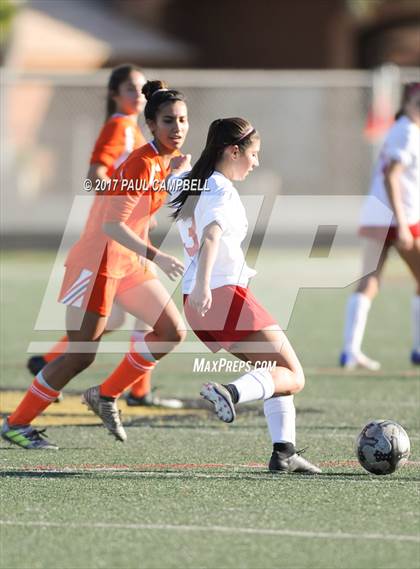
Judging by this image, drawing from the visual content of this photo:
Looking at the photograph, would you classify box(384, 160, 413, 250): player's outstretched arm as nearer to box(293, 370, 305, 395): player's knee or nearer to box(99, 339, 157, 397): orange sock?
box(99, 339, 157, 397): orange sock

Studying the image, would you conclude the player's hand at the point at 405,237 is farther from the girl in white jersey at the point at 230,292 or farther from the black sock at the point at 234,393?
the black sock at the point at 234,393

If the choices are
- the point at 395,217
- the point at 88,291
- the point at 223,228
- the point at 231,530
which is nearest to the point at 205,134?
the point at 395,217

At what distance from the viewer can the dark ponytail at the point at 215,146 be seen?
21.2 ft

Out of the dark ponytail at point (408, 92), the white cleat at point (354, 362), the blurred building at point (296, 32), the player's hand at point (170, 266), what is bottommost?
the player's hand at point (170, 266)

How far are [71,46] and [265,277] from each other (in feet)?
45.1

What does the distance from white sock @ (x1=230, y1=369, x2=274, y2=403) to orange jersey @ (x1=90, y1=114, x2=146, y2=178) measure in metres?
2.67

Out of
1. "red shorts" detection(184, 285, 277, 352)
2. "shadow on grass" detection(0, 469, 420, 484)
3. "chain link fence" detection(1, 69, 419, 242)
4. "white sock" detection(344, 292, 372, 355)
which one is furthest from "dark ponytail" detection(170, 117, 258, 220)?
"chain link fence" detection(1, 69, 419, 242)

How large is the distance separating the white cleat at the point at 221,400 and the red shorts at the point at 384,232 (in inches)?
171

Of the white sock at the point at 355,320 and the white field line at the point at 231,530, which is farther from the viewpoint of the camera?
the white sock at the point at 355,320

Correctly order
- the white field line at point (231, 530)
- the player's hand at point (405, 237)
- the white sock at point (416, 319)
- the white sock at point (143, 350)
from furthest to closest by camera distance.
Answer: the white sock at point (416, 319), the player's hand at point (405, 237), the white sock at point (143, 350), the white field line at point (231, 530)

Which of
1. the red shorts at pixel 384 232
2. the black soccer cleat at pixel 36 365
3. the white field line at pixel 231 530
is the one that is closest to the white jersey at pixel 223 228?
the white field line at pixel 231 530

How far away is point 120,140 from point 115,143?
4cm

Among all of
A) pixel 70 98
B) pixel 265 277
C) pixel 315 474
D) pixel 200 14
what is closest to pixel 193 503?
pixel 315 474

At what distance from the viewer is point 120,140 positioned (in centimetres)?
859
